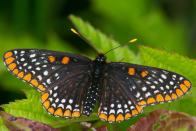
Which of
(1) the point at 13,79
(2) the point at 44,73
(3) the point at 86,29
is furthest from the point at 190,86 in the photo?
(1) the point at 13,79

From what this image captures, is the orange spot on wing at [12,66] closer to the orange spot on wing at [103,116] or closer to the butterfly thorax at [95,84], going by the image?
the butterfly thorax at [95,84]

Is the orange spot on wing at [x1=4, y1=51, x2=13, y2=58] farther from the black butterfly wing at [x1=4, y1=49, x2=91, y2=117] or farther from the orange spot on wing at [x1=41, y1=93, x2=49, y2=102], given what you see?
the orange spot on wing at [x1=41, y1=93, x2=49, y2=102]

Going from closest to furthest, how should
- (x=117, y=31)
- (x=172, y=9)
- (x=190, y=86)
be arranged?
(x=190, y=86)
(x=117, y=31)
(x=172, y=9)

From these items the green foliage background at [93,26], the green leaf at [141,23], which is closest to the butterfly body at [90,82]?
the green foliage background at [93,26]

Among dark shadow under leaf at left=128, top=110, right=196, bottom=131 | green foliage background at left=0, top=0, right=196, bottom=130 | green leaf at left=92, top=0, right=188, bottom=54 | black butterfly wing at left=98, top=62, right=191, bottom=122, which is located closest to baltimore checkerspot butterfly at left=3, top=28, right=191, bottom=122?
black butterfly wing at left=98, top=62, right=191, bottom=122

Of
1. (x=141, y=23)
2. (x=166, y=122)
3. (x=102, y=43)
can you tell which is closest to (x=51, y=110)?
(x=166, y=122)

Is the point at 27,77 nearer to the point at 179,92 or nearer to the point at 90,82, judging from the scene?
the point at 90,82

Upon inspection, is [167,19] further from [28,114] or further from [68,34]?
[28,114]
